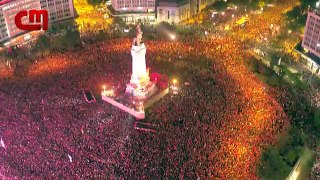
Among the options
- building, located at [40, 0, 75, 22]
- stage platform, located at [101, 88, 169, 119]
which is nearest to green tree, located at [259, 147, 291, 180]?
stage platform, located at [101, 88, 169, 119]

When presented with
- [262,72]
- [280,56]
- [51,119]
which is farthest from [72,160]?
[280,56]

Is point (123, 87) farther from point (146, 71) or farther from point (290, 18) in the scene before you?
point (290, 18)

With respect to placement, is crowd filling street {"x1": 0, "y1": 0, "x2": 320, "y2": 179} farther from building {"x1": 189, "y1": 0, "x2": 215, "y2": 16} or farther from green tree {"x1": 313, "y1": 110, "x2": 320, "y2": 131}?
building {"x1": 189, "y1": 0, "x2": 215, "y2": 16}

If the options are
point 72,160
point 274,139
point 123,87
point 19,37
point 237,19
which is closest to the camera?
point 72,160

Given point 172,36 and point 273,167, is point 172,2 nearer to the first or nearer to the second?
point 172,36

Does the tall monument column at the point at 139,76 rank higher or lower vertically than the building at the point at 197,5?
lower

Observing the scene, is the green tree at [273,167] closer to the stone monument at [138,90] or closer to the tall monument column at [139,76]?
the stone monument at [138,90]

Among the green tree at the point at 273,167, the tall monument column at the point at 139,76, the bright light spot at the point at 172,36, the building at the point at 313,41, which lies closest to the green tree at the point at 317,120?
the green tree at the point at 273,167
